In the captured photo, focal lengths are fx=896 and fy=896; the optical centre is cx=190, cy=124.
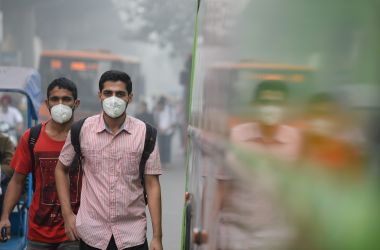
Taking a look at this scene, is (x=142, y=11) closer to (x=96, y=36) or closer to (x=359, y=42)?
(x=96, y=36)

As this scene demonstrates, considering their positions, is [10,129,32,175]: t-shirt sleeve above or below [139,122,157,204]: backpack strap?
below

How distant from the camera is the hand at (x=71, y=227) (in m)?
4.44

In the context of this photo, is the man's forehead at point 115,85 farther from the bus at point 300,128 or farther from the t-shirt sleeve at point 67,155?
the bus at point 300,128

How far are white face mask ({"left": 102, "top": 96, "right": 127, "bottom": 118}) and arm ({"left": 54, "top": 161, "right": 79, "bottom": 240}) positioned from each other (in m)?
0.38

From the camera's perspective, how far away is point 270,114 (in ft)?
7.29

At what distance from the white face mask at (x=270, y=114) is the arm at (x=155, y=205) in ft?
7.04

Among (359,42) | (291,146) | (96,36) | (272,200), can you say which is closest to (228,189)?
(272,200)

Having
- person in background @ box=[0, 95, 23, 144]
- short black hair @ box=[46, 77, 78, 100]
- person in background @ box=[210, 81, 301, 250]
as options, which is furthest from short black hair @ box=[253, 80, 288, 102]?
person in background @ box=[0, 95, 23, 144]

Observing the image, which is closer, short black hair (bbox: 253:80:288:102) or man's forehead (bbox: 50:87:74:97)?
short black hair (bbox: 253:80:288:102)

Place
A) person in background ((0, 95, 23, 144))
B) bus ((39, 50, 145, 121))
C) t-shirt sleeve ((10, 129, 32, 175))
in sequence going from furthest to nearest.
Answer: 1. bus ((39, 50, 145, 121))
2. person in background ((0, 95, 23, 144))
3. t-shirt sleeve ((10, 129, 32, 175))

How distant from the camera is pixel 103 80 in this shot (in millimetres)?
4504

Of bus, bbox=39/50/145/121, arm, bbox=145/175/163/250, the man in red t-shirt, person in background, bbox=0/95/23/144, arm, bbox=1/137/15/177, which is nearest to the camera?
arm, bbox=145/175/163/250

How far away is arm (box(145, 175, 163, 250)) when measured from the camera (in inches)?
172

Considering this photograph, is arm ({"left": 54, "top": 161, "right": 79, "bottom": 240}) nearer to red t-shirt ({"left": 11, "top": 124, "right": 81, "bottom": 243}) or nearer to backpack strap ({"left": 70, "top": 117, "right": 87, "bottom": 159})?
backpack strap ({"left": 70, "top": 117, "right": 87, "bottom": 159})
